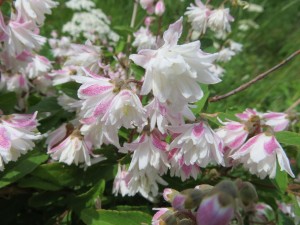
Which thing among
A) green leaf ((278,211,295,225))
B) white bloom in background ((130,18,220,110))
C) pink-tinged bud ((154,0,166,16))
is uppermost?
white bloom in background ((130,18,220,110))

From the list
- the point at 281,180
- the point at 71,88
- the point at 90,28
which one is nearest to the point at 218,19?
the point at 71,88

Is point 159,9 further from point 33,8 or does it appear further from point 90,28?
point 90,28

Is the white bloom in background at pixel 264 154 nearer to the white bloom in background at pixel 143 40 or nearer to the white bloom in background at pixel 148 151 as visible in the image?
the white bloom in background at pixel 148 151

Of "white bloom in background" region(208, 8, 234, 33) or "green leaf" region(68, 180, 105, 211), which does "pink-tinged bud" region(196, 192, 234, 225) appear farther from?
"white bloom in background" region(208, 8, 234, 33)

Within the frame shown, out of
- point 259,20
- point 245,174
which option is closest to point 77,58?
point 245,174

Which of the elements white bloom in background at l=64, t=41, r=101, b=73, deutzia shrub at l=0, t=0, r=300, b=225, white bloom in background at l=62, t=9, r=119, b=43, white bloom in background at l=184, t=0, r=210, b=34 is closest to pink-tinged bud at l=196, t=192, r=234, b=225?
deutzia shrub at l=0, t=0, r=300, b=225

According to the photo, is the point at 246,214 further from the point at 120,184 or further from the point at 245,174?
the point at 120,184

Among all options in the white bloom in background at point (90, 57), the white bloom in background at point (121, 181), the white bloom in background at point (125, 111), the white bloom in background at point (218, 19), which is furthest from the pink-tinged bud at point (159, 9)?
the white bloom in background at point (125, 111)
